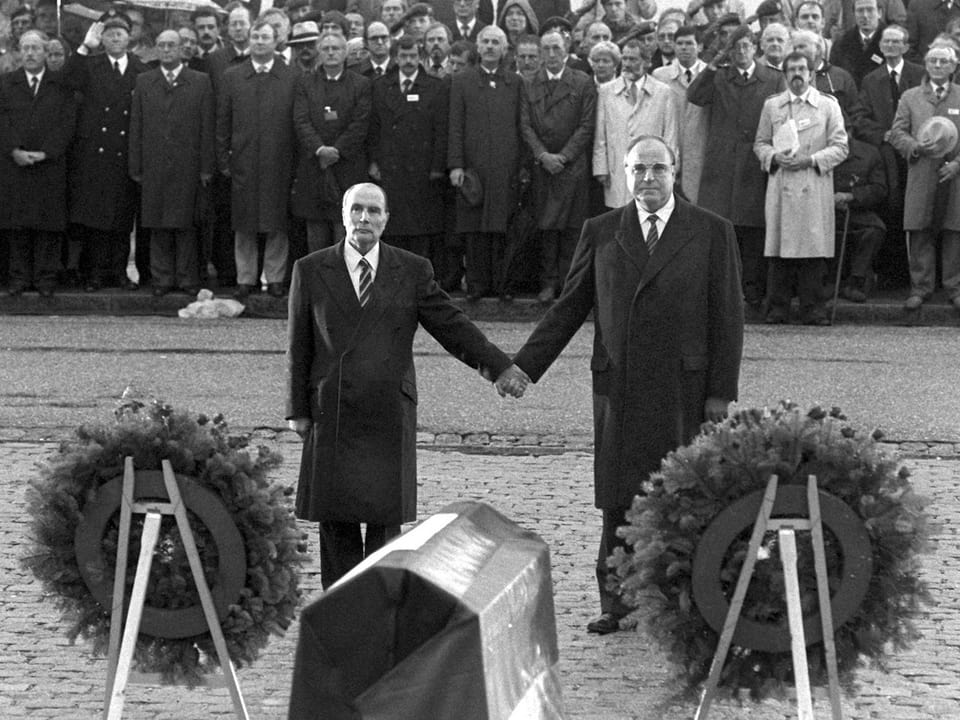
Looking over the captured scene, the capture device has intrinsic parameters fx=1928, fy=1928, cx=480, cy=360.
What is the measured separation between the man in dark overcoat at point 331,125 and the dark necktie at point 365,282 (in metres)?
9.04

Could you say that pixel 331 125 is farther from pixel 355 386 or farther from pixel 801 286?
pixel 355 386

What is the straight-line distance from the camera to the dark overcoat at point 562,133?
17.4m

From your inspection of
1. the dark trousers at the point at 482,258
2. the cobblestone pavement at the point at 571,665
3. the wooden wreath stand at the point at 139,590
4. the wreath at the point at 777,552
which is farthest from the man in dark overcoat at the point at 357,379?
the dark trousers at the point at 482,258

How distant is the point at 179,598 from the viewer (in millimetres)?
6980

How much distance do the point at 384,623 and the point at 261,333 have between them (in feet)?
37.1

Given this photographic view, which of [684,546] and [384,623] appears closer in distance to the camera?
[384,623]

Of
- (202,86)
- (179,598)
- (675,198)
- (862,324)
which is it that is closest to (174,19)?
(202,86)

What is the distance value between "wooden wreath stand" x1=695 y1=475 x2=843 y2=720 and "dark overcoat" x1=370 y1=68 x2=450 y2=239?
11.4 m

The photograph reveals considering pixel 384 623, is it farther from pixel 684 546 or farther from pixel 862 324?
pixel 862 324

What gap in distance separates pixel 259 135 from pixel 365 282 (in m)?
9.64

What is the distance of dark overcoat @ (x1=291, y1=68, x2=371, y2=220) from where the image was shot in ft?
57.5

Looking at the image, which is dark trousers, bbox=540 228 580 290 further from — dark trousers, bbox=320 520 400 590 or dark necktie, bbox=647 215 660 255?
dark trousers, bbox=320 520 400 590

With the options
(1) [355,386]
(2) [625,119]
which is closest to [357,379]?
(1) [355,386]

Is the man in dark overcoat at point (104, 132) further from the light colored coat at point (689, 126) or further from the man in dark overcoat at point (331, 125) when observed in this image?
the light colored coat at point (689, 126)
